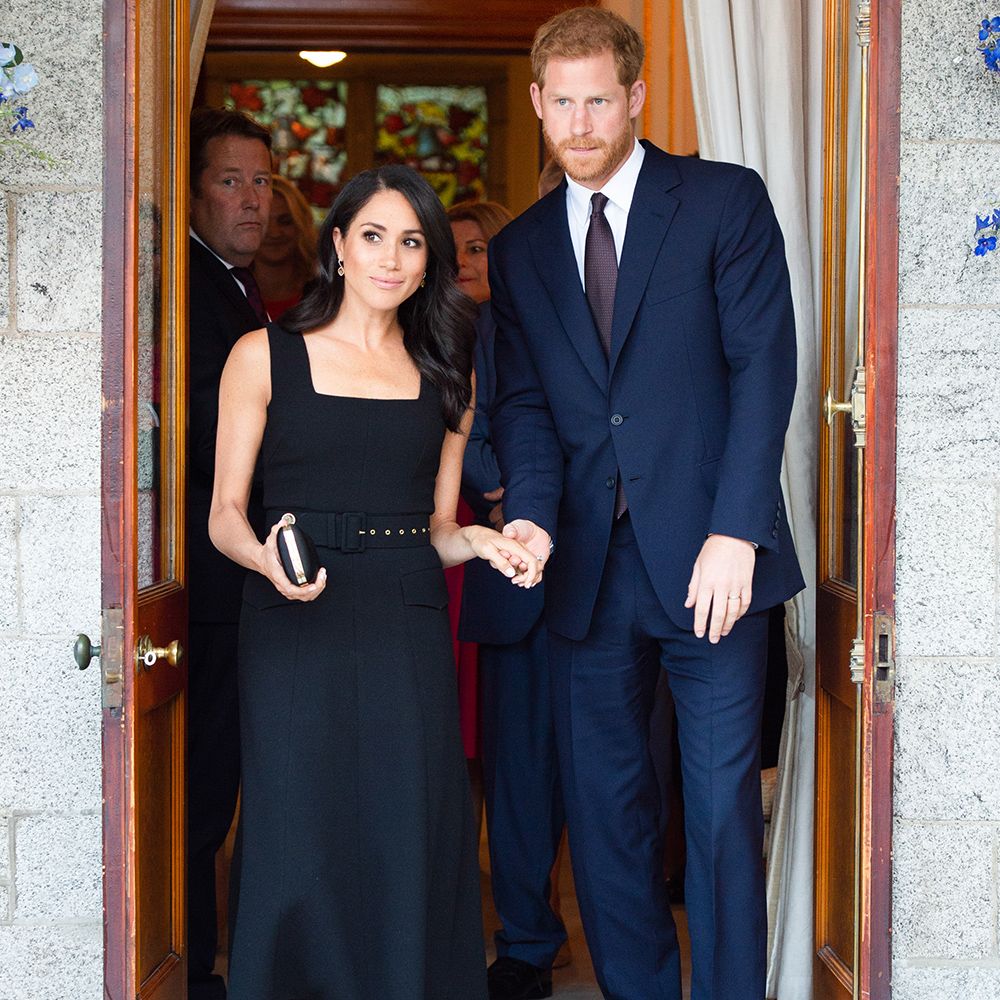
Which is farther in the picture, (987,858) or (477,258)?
(477,258)

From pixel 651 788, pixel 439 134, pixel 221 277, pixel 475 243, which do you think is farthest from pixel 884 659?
pixel 439 134

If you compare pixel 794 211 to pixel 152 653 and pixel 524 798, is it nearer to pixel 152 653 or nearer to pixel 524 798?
pixel 524 798

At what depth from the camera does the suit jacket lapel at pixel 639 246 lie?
8.93 ft

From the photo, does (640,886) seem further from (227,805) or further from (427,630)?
(227,805)

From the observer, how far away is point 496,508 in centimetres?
347

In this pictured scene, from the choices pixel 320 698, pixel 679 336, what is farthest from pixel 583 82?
pixel 320 698

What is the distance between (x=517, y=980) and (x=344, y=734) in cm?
96

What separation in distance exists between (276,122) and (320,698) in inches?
253

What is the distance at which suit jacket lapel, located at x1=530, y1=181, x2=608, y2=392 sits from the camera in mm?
2771

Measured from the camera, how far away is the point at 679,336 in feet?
8.91

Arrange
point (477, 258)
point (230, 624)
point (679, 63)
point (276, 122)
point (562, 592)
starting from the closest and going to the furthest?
point (562, 592) → point (230, 624) → point (477, 258) → point (679, 63) → point (276, 122)

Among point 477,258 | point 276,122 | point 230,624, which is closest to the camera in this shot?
point 230,624

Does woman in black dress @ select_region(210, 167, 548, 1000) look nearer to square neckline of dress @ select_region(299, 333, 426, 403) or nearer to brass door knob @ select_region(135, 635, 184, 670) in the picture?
square neckline of dress @ select_region(299, 333, 426, 403)

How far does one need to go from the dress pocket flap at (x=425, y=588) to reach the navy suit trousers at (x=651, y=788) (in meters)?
0.31
